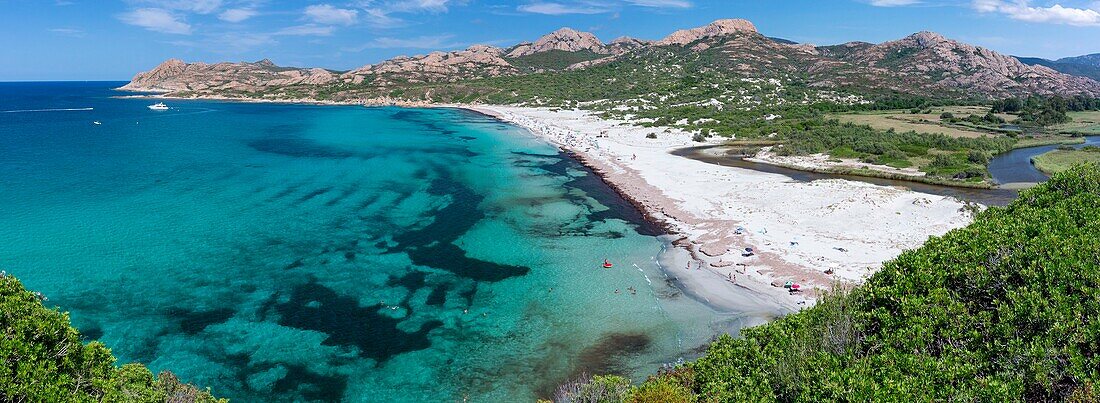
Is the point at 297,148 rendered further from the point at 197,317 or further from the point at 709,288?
the point at 709,288

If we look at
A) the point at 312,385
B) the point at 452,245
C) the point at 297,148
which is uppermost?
the point at 297,148

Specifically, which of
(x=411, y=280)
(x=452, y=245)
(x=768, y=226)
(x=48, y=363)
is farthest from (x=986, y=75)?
(x=48, y=363)

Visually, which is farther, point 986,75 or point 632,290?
point 986,75

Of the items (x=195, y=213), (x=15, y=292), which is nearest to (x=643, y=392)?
(x=15, y=292)

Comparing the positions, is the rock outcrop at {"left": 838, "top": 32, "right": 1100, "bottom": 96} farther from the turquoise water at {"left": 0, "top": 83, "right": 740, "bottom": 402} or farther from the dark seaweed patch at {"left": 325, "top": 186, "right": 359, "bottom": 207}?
the dark seaweed patch at {"left": 325, "top": 186, "right": 359, "bottom": 207}

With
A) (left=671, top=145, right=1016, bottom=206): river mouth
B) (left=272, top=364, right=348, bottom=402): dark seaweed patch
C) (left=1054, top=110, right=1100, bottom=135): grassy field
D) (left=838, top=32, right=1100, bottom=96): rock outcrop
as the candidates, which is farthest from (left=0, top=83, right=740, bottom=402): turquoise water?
(left=838, top=32, right=1100, bottom=96): rock outcrop

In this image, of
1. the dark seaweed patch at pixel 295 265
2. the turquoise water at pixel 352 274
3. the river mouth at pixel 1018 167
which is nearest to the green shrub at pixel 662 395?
the turquoise water at pixel 352 274
